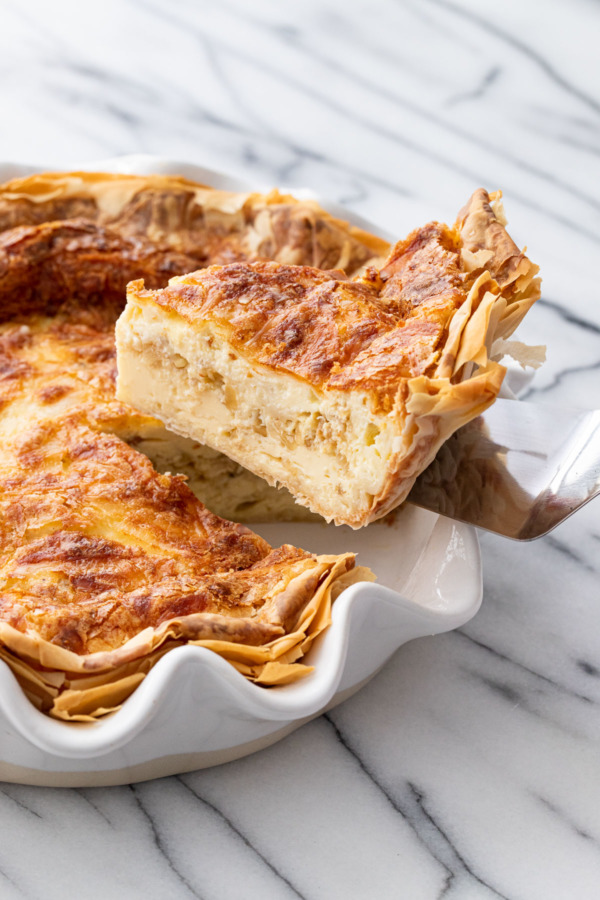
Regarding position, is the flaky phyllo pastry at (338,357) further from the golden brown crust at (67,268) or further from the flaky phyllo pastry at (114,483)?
the golden brown crust at (67,268)

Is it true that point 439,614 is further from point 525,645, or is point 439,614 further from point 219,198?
point 219,198

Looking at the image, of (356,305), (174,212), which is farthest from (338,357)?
(174,212)

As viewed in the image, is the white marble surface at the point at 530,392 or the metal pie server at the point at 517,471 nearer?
the white marble surface at the point at 530,392

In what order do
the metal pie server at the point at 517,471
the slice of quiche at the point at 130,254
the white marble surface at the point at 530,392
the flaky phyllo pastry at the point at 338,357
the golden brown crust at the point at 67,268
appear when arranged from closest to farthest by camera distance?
the white marble surface at the point at 530,392
the flaky phyllo pastry at the point at 338,357
the metal pie server at the point at 517,471
the slice of quiche at the point at 130,254
the golden brown crust at the point at 67,268

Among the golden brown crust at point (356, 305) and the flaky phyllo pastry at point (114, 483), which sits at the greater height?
the golden brown crust at point (356, 305)

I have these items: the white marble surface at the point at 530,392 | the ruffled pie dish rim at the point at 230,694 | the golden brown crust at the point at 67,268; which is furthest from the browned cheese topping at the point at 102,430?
the white marble surface at the point at 530,392

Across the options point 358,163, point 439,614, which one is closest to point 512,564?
point 439,614

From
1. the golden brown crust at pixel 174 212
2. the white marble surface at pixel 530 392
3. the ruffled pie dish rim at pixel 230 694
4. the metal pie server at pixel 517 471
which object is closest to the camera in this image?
the ruffled pie dish rim at pixel 230 694

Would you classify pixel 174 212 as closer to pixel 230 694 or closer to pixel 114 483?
pixel 114 483
